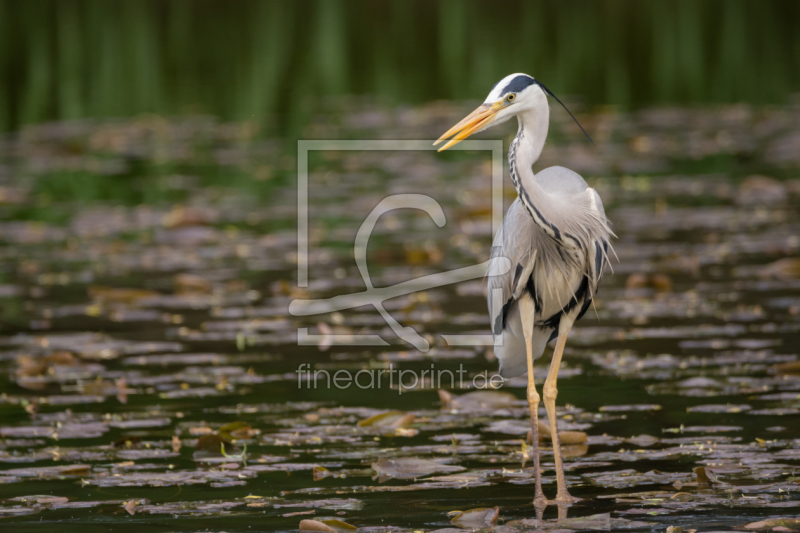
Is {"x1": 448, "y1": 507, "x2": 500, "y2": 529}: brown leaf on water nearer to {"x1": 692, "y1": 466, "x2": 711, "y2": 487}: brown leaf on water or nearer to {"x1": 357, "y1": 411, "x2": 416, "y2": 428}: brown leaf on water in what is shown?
{"x1": 692, "y1": 466, "x2": 711, "y2": 487}: brown leaf on water

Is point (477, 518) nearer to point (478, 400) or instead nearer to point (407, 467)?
point (407, 467)

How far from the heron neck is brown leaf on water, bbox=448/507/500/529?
1.20 m

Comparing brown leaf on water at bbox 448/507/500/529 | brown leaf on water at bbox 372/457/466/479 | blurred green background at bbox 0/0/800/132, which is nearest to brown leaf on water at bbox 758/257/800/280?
brown leaf on water at bbox 372/457/466/479

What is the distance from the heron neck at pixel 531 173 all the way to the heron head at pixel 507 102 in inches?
1.8

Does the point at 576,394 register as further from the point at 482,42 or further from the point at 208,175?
the point at 482,42

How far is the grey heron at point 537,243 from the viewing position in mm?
4527

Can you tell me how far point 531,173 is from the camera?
4500 millimetres

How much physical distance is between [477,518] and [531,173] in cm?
140

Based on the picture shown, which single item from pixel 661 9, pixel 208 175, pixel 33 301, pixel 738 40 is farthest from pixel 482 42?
pixel 33 301

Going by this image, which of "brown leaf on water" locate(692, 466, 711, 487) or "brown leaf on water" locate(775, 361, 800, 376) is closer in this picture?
"brown leaf on water" locate(692, 466, 711, 487)

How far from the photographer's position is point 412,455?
4844 mm

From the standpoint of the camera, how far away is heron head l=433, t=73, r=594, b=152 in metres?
4.55

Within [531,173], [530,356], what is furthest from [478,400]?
[531,173]

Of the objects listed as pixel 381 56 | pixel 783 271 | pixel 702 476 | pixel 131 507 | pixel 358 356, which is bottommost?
pixel 131 507
